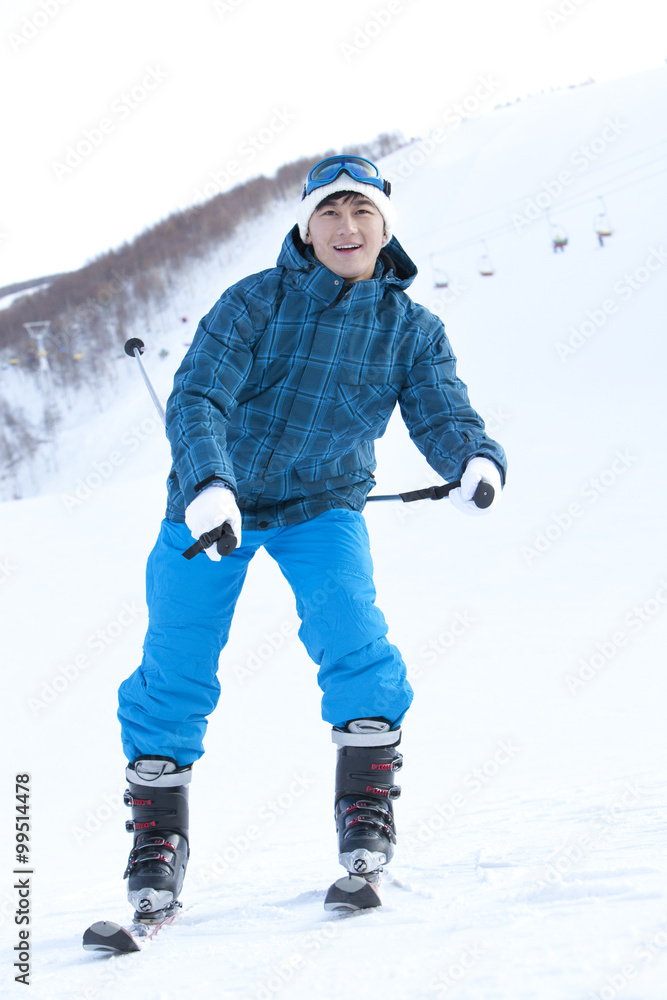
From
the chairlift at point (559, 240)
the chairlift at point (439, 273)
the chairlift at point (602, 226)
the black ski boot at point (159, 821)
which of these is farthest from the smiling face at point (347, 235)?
the chairlift at point (439, 273)

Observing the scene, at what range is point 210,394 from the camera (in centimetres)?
208

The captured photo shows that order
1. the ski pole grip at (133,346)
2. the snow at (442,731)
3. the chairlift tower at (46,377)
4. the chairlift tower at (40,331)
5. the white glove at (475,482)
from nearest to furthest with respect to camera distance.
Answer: the snow at (442,731) → the white glove at (475,482) → the ski pole grip at (133,346) → the chairlift tower at (46,377) → the chairlift tower at (40,331)

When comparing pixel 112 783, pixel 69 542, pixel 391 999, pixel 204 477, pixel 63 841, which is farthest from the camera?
pixel 69 542

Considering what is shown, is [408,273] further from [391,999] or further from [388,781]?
[391,999]

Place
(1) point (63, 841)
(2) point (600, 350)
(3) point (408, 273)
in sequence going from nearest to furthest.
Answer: (3) point (408, 273) → (1) point (63, 841) → (2) point (600, 350)

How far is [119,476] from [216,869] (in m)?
16.4

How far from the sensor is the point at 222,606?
2.16 m

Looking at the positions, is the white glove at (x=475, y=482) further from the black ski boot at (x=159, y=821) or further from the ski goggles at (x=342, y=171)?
the black ski boot at (x=159, y=821)

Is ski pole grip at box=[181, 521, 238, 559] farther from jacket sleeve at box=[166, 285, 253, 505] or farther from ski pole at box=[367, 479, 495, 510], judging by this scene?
ski pole at box=[367, 479, 495, 510]

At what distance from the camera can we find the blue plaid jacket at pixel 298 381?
216cm

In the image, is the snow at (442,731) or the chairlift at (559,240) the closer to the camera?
the snow at (442,731)

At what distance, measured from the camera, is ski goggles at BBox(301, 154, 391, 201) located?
2320 mm

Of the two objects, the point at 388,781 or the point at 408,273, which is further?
the point at 408,273

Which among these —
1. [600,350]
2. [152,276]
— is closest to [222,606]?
[600,350]
